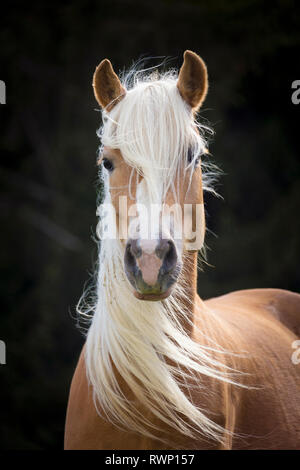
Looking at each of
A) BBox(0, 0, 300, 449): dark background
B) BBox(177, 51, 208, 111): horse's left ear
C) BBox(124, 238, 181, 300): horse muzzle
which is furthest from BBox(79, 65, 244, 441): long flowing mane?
BBox(0, 0, 300, 449): dark background

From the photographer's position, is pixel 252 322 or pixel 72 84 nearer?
pixel 252 322

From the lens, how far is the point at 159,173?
1975mm

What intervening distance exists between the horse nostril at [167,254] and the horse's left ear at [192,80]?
73 centimetres

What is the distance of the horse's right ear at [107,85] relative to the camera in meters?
2.22

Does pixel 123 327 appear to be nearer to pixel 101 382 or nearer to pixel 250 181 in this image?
pixel 101 382

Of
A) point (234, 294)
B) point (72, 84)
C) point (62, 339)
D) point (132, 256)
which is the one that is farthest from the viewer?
point (72, 84)

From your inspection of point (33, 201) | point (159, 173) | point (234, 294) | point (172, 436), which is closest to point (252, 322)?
point (234, 294)

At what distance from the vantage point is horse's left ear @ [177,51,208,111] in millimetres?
2199

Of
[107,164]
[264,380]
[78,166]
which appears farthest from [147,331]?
[78,166]

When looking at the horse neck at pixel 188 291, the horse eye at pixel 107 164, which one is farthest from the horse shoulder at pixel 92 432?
the horse eye at pixel 107 164

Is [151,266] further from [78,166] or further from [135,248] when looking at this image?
[78,166]

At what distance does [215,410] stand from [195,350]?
250 millimetres

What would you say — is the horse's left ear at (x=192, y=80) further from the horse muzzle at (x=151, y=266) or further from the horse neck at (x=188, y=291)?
the horse muzzle at (x=151, y=266)

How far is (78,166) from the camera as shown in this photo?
782 centimetres
